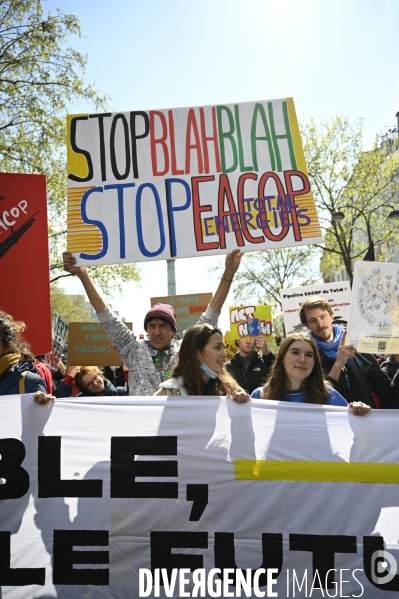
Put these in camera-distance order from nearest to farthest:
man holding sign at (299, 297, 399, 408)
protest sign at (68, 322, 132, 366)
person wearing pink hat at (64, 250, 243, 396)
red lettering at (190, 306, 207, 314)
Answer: person wearing pink hat at (64, 250, 243, 396), man holding sign at (299, 297, 399, 408), protest sign at (68, 322, 132, 366), red lettering at (190, 306, 207, 314)

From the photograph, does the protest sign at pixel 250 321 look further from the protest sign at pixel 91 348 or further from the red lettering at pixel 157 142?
the red lettering at pixel 157 142

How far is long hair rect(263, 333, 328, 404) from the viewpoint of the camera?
3.62m

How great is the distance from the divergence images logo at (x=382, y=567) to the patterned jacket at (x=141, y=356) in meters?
1.48

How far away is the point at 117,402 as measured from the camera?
3.58 metres

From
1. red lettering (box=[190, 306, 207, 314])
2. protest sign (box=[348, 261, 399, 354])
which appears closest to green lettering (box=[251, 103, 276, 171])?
protest sign (box=[348, 261, 399, 354])

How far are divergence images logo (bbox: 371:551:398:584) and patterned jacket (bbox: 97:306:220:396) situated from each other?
148cm

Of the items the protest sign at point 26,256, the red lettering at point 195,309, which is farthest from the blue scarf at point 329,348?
the red lettering at point 195,309

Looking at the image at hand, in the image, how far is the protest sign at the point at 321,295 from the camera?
25.8ft

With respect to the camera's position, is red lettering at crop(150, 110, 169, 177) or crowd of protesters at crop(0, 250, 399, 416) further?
red lettering at crop(150, 110, 169, 177)

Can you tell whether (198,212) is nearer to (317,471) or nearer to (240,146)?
(240,146)

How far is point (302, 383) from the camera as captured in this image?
12.1 feet

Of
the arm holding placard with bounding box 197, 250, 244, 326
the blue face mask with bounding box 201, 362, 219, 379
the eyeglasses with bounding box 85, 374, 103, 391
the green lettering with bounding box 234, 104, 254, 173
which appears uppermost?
the green lettering with bounding box 234, 104, 254, 173

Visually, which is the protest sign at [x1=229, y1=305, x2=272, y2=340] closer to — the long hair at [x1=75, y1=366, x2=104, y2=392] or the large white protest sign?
the long hair at [x1=75, y1=366, x2=104, y2=392]

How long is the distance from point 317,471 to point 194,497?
0.63m
